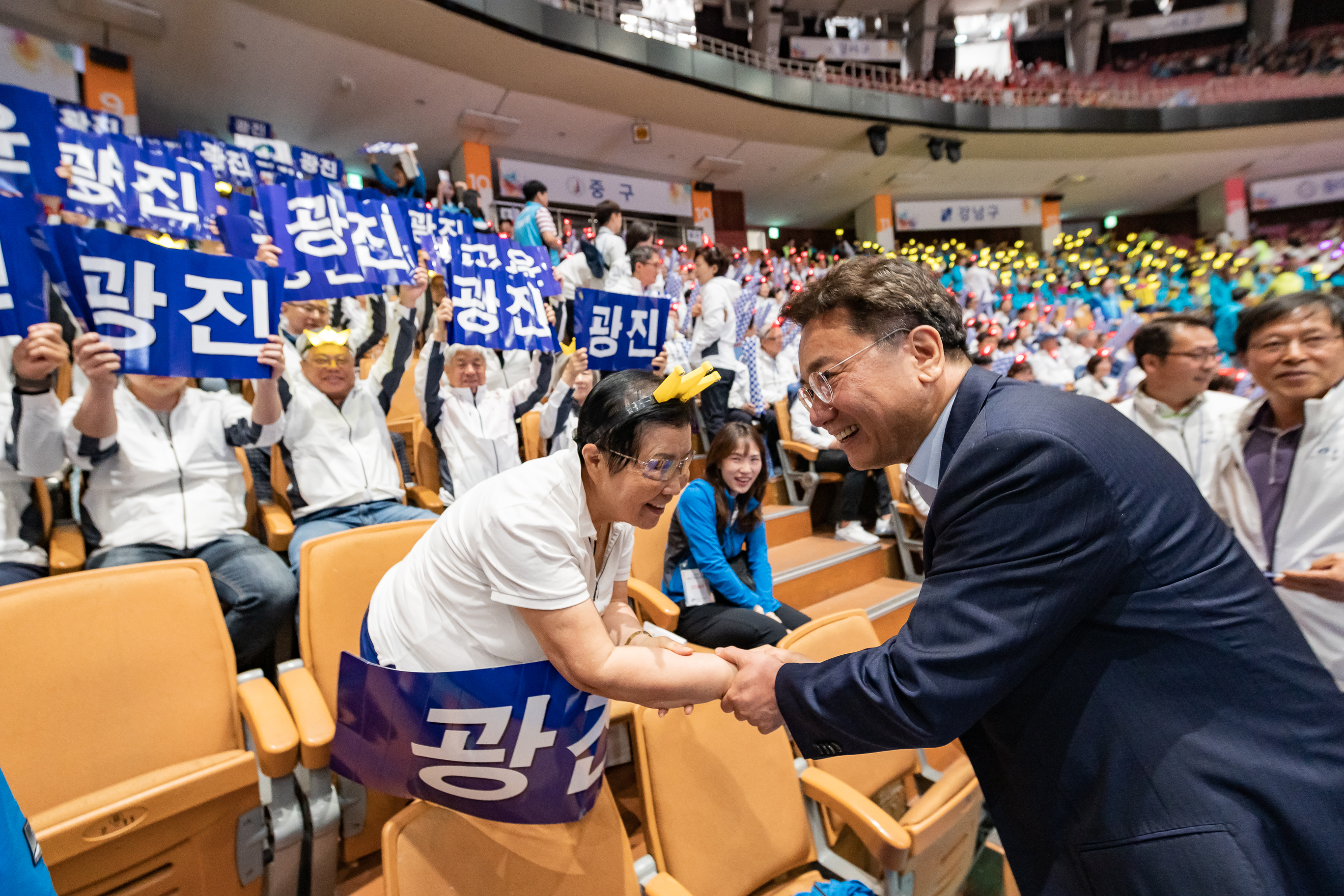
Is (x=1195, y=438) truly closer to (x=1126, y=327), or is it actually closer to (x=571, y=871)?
(x=571, y=871)

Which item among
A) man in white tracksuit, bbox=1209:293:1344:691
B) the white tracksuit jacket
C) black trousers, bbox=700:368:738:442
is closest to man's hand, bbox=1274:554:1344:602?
man in white tracksuit, bbox=1209:293:1344:691

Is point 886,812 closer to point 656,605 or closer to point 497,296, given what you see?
point 656,605

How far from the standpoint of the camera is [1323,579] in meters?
1.42

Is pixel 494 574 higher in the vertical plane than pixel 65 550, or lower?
higher

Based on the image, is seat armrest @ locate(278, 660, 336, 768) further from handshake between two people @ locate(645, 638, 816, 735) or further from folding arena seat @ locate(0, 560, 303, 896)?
handshake between two people @ locate(645, 638, 816, 735)

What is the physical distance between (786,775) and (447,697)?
36.7 inches

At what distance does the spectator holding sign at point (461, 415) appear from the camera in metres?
3.06

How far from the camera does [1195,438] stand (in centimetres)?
238

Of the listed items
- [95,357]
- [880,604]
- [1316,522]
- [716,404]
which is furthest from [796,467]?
[95,357]

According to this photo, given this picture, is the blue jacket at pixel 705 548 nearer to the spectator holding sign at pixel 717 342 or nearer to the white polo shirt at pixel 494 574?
the white polo shirt at pixel 494 574

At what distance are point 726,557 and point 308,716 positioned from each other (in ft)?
5.00

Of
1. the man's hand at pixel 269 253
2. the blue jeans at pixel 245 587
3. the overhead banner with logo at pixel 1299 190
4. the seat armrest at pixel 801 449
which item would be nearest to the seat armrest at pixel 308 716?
the blue jeans at pixel 245 587

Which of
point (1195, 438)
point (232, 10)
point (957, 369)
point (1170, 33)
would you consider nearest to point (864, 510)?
point (1195, 438)

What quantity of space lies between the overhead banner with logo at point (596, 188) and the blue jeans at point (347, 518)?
27.6ft
